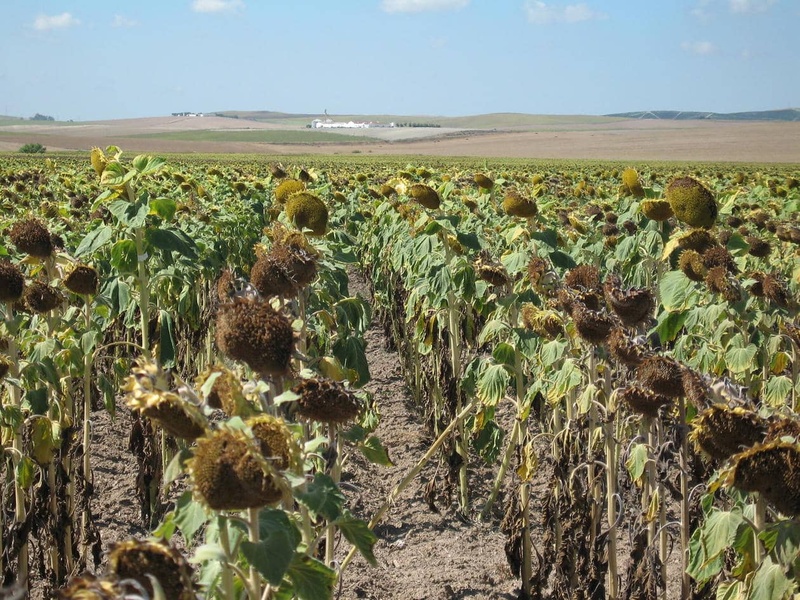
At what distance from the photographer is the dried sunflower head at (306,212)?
3.25 m

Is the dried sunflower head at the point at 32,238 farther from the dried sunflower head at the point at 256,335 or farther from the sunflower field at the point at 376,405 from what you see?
the dried sunflower head at the point at 256,335

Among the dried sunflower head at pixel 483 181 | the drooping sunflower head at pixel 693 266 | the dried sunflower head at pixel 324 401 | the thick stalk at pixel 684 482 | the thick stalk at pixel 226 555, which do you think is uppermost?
the dried sunflower head at pixel 483 181

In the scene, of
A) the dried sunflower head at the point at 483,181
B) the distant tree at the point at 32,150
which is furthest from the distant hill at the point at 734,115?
the dried sunflower head at the point at 483,181

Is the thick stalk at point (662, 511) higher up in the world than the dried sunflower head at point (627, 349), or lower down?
lower down

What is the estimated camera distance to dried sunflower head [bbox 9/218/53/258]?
11.2 ft

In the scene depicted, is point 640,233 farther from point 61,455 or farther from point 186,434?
point 186,434

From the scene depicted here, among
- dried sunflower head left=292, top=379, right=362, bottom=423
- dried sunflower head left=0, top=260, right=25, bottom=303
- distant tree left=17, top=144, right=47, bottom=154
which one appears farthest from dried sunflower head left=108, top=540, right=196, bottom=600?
distant tree left=17, top=144, right=47, bottom=154

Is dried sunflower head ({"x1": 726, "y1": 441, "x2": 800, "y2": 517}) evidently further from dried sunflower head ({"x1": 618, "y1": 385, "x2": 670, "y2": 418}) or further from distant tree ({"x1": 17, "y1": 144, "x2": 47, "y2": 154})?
distant tree ({"x1": 17, "y1": 144, "x2": 47, "y2": 154})

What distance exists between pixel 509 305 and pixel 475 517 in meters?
1.44

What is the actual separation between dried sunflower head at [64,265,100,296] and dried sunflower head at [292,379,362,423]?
1814 millimetres

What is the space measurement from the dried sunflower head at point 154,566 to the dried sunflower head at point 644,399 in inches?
60.1

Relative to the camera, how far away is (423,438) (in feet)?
19.9

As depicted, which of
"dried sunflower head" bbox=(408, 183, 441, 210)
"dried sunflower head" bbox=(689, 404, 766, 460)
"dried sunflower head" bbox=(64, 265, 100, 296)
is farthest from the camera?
"dried sunflower head" bbox=(408, 183, 441, 210)

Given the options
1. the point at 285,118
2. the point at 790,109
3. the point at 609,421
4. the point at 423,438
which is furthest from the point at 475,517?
the point at 790,109
